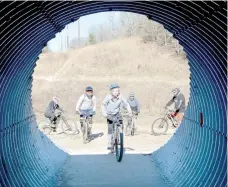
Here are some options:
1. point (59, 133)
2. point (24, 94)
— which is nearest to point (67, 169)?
point (24, 94)

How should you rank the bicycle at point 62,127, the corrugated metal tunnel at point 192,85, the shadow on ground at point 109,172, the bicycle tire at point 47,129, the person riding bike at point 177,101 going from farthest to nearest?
1. the bicycle tire at point 47,129
2. the bicycle at point 62,127
3. the person riding bike at point 177,101
4. the shadow on ground at point 109,172
5. the corrugated metal tunnel at point 192,85

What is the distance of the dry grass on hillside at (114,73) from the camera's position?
131 ft

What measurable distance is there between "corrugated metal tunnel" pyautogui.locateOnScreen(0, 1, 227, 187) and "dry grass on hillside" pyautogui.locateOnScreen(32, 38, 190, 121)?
21659 millimetres

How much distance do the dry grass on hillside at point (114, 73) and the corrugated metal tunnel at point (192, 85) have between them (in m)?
21.7

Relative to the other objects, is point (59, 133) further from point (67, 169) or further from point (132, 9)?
point (132, 9)

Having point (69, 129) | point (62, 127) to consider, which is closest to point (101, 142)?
point (69, 129)

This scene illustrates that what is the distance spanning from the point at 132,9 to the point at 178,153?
3.35 metres

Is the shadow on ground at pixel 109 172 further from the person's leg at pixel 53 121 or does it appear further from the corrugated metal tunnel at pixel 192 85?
the person's leg at pixel 53 121

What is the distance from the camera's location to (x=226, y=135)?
727 cm

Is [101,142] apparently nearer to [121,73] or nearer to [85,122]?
[85,122]

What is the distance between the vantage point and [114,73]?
156 feet

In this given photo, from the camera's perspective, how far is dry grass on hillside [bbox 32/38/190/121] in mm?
39812

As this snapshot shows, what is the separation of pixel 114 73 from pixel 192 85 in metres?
36.2

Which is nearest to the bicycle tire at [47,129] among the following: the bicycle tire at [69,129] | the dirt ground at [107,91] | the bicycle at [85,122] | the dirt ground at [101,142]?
the dirt ground at [101,142]
